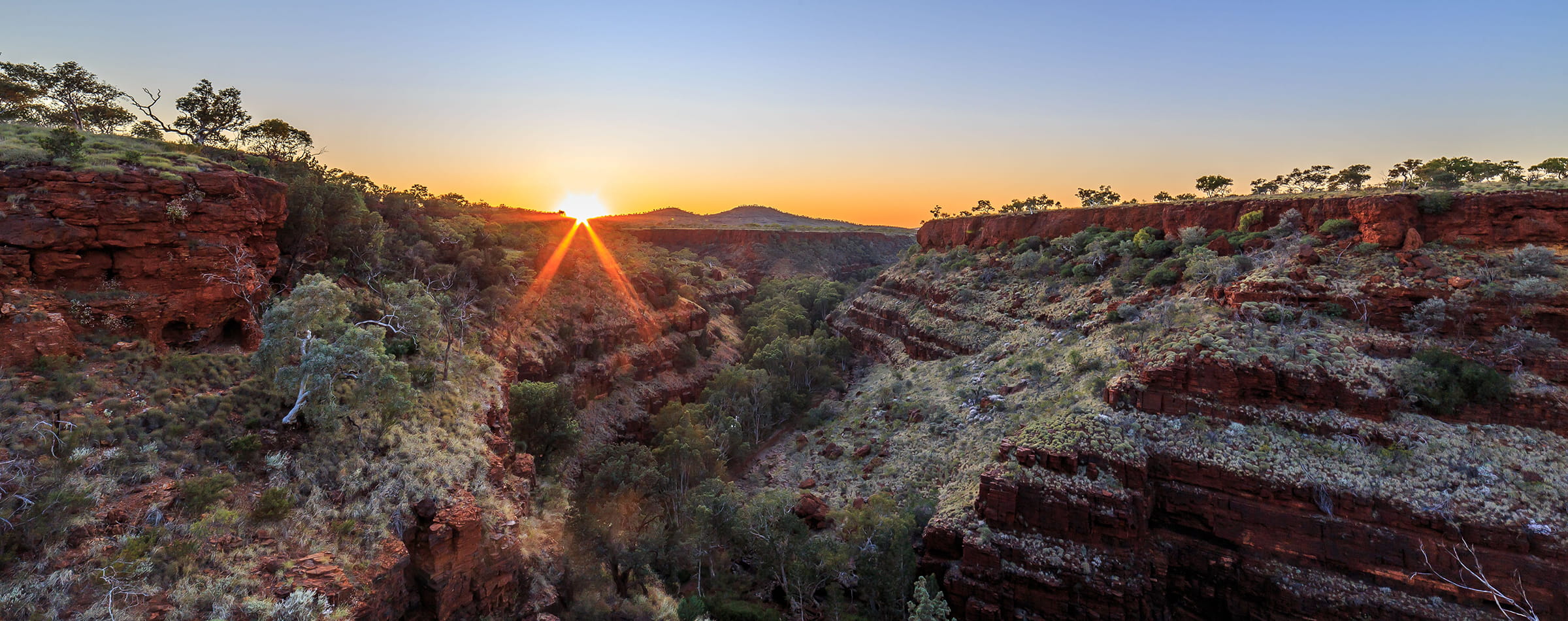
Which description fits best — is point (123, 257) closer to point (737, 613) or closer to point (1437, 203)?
point (737, 613)

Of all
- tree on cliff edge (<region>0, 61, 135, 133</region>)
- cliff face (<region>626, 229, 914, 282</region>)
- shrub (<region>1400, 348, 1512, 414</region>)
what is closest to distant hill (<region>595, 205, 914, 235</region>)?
cliff face (<region>626, 229, 914, 282</region>)

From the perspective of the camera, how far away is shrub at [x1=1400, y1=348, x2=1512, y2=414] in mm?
17312

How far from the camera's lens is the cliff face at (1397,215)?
68.8 ft

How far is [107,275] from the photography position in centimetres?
Answer: 1622

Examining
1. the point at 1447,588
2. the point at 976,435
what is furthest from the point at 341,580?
the point at 1447,588

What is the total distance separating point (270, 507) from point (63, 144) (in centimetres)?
1544

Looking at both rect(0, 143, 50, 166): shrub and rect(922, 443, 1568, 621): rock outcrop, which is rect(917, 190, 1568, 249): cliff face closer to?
rect(922, 443, 1568, 621): rock outcrop

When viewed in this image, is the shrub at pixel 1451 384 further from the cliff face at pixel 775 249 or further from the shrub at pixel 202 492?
the cliff face at pixel 775 249

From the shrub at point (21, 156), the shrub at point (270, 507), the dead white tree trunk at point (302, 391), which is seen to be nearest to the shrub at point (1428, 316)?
the shrub at point (270, 507)

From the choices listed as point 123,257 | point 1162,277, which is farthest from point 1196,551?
point 123,257

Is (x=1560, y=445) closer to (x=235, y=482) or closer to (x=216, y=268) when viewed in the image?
(x=235, y=482)

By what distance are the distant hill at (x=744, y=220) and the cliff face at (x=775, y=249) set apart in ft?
49.0

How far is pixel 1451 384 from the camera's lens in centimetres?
1753

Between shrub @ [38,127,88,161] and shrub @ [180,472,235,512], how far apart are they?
12.9 meters
